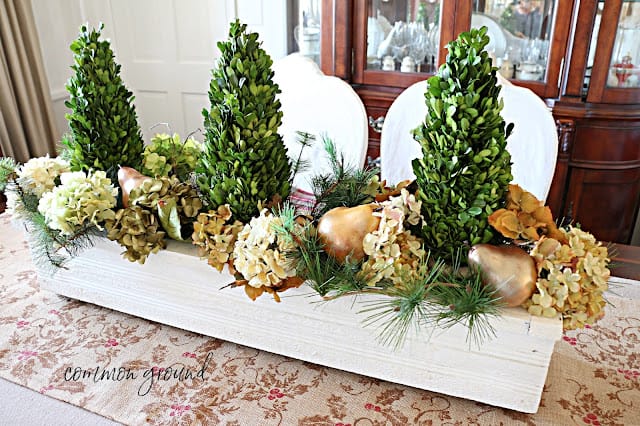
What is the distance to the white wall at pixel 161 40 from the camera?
2.94 meters

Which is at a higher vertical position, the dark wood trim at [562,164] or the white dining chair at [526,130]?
the white dining chair at [526,130]

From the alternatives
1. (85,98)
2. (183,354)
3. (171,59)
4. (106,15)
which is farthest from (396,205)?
(106,15)

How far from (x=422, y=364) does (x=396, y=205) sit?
257 mm

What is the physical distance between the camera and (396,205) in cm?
83

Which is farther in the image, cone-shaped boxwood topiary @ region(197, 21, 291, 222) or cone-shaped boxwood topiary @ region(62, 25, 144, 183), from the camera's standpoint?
cone-shaped boxwood topiary @ region(62, 25, 144, 183)

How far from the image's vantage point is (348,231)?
0.80 metres

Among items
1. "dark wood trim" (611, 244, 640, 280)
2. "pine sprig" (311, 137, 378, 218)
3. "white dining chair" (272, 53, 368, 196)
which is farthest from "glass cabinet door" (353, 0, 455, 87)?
"pine sprig" (311, 137, 378, 218)

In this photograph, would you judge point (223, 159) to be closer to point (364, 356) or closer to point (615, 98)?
point (364, 356)

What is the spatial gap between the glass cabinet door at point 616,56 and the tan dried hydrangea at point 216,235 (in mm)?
1712

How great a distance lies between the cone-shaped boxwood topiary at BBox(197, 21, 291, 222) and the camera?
87 centimetres

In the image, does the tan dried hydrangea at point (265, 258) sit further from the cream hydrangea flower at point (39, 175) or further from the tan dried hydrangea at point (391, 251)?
the cream hydrangea flower at point (39, 175)

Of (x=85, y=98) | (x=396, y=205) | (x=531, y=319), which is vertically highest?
(x=85, y=98)

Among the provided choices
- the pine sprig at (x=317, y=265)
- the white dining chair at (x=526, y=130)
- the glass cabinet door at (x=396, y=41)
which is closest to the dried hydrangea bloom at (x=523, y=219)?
the pine sprig at (x=317, y=265)

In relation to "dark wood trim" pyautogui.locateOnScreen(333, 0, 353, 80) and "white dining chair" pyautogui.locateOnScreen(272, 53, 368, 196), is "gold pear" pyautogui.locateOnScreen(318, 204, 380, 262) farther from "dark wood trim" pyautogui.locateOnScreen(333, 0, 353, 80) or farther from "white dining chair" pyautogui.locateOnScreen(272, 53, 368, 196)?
Result: "dark wood trim" pyautogui.locateOnScreen(333, 0, 353, 80)
